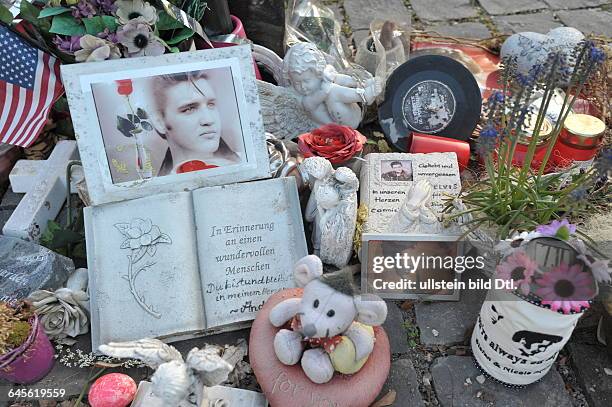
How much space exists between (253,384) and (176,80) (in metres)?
1.36

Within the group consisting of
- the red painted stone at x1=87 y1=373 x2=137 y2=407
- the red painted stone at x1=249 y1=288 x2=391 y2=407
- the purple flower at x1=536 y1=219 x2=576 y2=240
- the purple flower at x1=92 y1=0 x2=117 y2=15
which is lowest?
the red painted stone at x1=87 y1=373 x2=137 y2=407

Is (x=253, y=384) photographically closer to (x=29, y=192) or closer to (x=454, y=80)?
(x=29, y=192)

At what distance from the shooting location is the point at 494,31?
4320 mm

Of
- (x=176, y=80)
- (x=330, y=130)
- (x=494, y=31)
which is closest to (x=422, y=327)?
(x=330, y=130)

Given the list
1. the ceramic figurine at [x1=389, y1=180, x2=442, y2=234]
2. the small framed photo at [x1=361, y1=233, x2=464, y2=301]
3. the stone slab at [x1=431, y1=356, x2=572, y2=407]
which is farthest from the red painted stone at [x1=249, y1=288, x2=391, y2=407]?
the ceramic figurine at [x1=389, y1=180, x2=442, y2=234]

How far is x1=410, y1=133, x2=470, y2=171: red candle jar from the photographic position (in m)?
2.83

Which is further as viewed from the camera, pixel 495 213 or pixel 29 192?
pixel 29 192

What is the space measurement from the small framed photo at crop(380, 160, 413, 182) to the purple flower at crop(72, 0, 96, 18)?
1519 millimetres

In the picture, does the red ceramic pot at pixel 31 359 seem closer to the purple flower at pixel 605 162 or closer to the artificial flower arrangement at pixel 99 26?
the artificial flower arrangement at pixel 99 26

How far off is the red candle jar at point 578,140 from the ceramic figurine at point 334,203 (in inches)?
47.2

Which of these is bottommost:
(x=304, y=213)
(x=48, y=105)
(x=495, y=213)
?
(x=304, y=213)

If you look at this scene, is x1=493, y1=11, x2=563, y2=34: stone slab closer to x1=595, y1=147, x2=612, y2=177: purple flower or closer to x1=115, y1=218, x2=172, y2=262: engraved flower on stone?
x1=595, y1=147, x2=612, y2=177: purple flower

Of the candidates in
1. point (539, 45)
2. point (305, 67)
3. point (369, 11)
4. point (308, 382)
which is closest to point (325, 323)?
point (308, 382)

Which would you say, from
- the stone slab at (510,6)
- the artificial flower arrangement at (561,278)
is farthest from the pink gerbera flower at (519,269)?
the stone slab at (510,6)
